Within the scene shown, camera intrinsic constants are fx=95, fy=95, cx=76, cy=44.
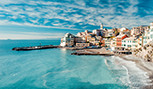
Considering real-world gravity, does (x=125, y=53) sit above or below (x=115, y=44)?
below

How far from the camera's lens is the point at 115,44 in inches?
2480

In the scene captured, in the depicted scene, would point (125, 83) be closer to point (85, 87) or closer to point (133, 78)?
point (133, 78)

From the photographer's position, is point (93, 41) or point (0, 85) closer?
point (0, 85)

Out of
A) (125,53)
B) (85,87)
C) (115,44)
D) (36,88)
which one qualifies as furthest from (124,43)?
(36,88)

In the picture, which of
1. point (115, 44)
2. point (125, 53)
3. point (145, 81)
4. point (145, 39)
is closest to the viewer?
point (145, 81)

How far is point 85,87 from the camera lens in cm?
1825

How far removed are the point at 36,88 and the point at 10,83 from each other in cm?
667

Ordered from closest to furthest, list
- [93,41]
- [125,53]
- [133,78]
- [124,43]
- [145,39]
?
[133,78] < [145,39] < [125,53] < [124,43] < [93,41]

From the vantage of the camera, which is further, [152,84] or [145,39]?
[145,39]

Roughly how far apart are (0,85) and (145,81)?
2946cm

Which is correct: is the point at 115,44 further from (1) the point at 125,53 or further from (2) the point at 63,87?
(2) the point at 63,87

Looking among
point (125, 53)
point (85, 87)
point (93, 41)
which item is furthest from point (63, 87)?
point (93, 41)

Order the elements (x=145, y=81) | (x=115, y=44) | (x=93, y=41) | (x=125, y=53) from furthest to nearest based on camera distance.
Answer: (x=93, y=41), (x=115, y=44), (x=125, y=53), (x=145, y=81)

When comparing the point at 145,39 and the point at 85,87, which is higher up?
the point at 145,39
